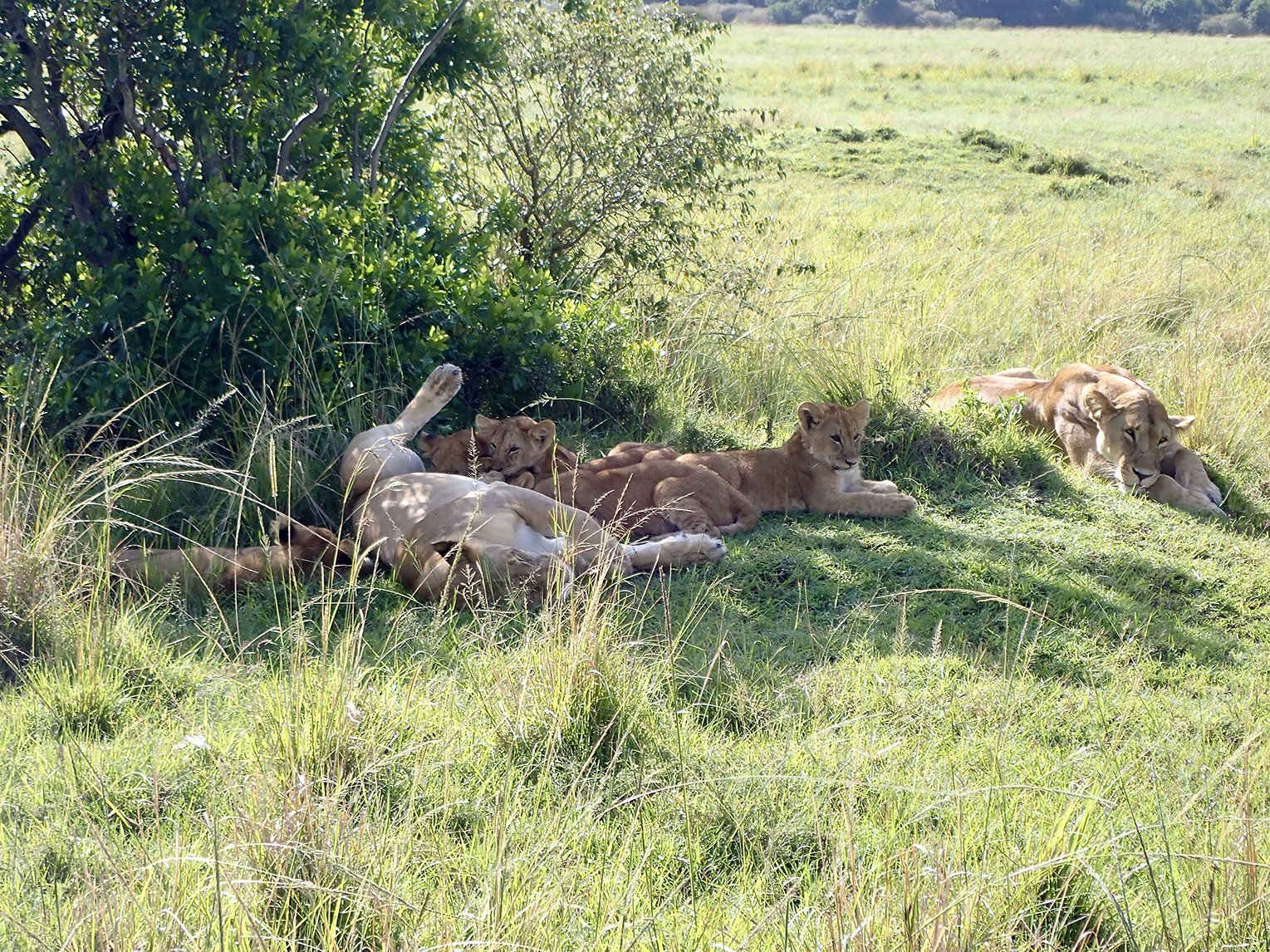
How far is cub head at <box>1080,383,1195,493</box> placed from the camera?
6.98 meters

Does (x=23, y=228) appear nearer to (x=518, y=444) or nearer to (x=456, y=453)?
(x=456, y=453)

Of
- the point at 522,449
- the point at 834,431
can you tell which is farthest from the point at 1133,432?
the point at 522,449

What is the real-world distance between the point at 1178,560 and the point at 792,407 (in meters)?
2.69

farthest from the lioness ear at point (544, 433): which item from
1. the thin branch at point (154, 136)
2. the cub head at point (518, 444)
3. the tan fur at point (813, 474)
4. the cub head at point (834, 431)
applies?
A: the thin branch at point (154, 136)

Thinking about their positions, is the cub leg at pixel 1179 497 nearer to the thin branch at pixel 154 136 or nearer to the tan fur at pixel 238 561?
the tan fur at pixel 238 561

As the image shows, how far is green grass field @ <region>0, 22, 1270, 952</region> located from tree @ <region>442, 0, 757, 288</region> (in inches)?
44.1

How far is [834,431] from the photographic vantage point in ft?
22.4

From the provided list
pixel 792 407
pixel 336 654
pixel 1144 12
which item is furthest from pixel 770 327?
pixel 1144 12

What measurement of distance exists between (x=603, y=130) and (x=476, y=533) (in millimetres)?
4994

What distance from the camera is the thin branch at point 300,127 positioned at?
720 centimetres

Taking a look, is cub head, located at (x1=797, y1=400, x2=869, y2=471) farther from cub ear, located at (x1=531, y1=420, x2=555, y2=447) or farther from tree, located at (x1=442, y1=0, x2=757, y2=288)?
tree, located at (x1=442, y1=0, x2=757, y2=288)

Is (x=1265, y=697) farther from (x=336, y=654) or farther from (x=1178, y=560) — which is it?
(x=336, y=654)

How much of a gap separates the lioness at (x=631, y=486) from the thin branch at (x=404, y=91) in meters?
2.07

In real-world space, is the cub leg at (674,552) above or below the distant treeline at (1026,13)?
below
